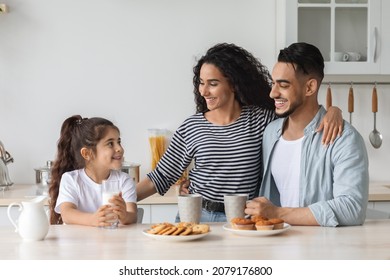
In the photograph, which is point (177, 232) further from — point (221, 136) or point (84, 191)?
point (221, 136)

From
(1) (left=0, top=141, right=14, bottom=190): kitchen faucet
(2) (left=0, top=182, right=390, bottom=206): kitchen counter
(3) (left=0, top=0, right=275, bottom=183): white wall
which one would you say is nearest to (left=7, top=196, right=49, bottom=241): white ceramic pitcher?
(2) (left=0, top=182, right=390, bottom=206): kitchen counter

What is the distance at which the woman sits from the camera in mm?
2699

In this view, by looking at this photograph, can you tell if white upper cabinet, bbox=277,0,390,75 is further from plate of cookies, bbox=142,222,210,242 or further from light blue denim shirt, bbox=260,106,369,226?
plate of cookies, bbox=142,222,210,242

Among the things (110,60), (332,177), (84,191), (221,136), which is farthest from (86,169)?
(110,60)

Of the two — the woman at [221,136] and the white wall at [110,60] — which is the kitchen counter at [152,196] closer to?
the white wall at [110,60]

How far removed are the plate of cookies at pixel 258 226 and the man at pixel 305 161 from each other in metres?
0.11

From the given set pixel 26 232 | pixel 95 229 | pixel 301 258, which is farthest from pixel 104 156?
pixel 301 258

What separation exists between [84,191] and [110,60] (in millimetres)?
1650

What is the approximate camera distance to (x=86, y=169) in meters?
2.63
